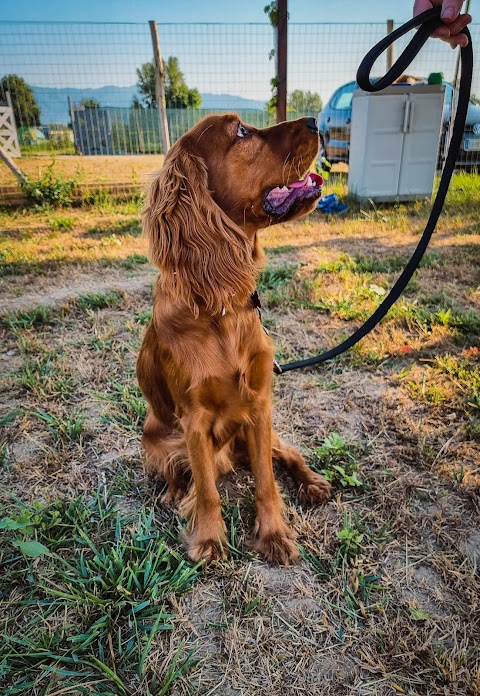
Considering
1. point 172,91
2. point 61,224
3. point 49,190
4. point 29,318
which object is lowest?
point 29,318

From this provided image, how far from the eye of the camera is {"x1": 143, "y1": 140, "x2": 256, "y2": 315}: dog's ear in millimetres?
1669

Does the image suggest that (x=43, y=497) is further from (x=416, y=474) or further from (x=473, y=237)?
(x=473, y=237)

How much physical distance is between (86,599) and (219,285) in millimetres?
1112

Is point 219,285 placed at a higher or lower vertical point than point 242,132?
lower

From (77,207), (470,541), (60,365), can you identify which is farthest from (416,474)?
(77,207)

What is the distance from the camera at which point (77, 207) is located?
7.23 meters

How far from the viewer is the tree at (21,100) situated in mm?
7355

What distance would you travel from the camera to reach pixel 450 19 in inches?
66.6

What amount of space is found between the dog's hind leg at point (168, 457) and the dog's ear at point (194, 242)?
61 centimetres

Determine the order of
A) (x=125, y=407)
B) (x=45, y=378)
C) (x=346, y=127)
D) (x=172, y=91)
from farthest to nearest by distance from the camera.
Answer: (x=346, y=127) < (x=172, y=91) < (x=45, y=378) < (x=125, y=407)

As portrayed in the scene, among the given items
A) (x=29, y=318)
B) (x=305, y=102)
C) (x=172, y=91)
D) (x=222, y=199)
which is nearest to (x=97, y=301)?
(x=29, y=318)

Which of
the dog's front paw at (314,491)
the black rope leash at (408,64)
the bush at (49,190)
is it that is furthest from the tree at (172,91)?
the dog's front paw at (314,491)

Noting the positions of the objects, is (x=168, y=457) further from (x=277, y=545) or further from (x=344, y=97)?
(x=344, y=97)

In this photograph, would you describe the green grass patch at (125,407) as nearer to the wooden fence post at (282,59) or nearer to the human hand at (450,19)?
the human hand at (450,19)
